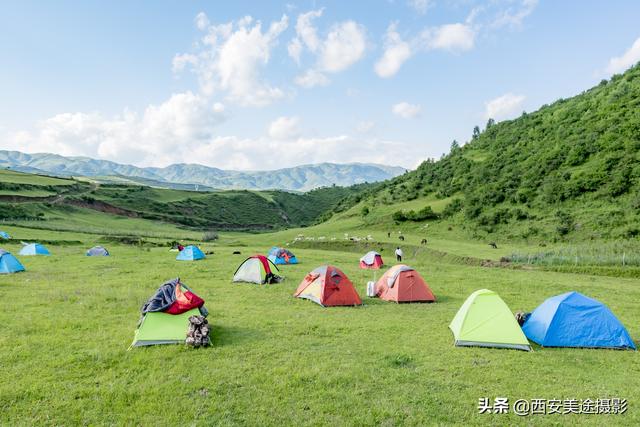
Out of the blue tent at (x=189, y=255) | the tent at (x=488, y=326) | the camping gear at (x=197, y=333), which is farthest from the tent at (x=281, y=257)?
the tent at (x=488, y=326)

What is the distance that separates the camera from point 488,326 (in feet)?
46.2

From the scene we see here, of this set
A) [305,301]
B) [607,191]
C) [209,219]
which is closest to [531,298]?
[305,301]

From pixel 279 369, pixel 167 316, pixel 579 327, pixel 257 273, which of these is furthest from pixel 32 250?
pixel 579 327

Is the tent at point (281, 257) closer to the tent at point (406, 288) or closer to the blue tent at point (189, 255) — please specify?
the blue tent at point (189, 255)

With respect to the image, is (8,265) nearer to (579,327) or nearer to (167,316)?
(167,316)

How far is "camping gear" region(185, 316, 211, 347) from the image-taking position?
13.0 m

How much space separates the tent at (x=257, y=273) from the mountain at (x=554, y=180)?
4091cm

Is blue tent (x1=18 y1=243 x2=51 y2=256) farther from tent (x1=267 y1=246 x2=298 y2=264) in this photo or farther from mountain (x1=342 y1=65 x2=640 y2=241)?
mountain (x1=342 y1=65 x2=640 y2=241)

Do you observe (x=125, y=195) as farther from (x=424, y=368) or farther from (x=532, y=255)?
(x=424, y=368)

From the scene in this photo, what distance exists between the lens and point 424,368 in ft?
38.4

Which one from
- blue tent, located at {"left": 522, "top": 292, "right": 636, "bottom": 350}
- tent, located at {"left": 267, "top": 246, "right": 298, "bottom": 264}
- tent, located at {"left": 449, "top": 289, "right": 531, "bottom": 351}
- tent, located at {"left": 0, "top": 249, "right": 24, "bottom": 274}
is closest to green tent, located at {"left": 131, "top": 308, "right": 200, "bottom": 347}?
tent, located at {"left": 449, "top": 289, "right": 531, "bottom": 351}

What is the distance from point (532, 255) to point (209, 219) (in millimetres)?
113699

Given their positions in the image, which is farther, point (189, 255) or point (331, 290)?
point (189, 255)

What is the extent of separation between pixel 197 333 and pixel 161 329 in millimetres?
1407
